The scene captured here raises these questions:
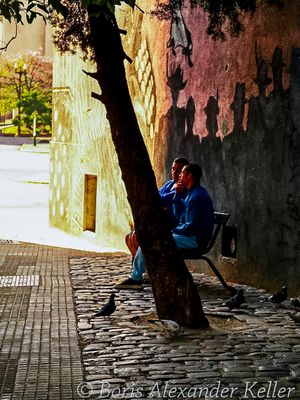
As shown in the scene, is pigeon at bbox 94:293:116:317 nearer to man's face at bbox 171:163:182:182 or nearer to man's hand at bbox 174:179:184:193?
man's hand at bbox 174:179:184:193

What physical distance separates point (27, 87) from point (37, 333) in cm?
6088

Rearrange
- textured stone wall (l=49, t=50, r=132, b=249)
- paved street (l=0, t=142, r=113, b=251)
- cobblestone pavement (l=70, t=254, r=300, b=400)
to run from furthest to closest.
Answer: paved street (l=0, t=142, r=113, b=251)
textured stone wall (l=49, t=50, r=132, b=249)
cobblestone pavement (l=70, t=254, r=300, b=400)

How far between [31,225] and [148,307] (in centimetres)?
997

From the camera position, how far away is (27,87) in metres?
67.2

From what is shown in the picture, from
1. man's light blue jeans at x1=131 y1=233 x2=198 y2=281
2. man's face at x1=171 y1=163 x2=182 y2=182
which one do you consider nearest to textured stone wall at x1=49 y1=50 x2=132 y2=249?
man's face at x1=171 y1=163 x2=182 y2=182

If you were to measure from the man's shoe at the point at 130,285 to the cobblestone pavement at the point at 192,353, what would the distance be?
19 cm

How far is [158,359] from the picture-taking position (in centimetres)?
679

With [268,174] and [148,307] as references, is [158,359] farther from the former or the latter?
[268,174]

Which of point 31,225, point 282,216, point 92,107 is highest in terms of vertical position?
point 92,107

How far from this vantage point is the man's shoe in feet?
33.8

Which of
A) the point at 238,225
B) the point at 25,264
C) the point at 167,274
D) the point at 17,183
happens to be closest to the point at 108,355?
the point at 167,274

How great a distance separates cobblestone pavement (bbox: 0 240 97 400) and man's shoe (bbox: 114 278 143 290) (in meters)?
0.60

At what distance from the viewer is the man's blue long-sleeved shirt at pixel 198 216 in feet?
32.3

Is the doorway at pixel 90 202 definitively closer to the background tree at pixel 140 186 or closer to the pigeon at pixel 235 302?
the pigeon at pixel 235 302
